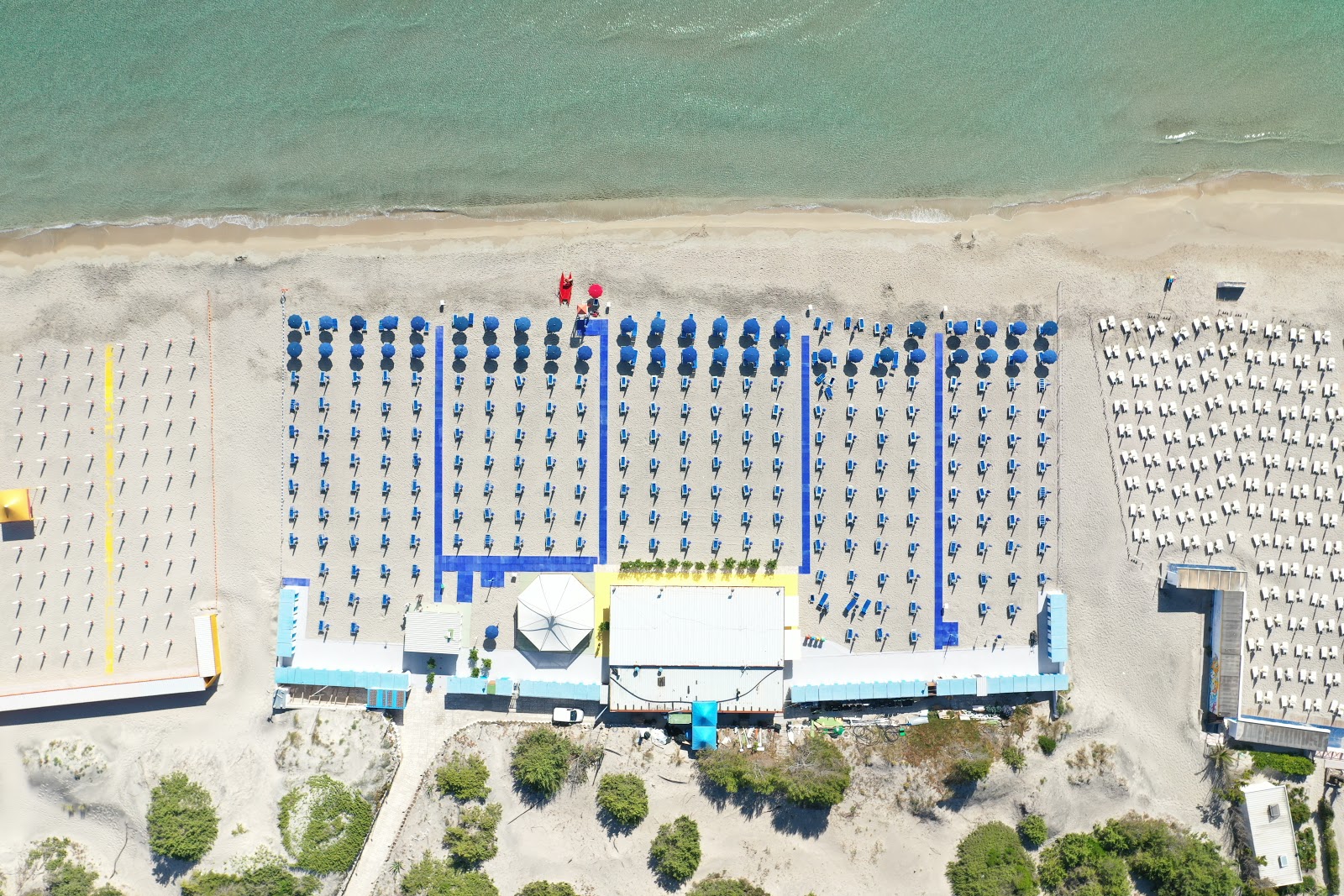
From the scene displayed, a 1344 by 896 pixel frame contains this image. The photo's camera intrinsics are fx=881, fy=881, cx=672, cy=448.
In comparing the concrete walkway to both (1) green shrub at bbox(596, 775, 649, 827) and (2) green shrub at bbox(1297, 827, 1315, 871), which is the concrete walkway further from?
(2) green shrub at bbox(1297, 827, 1315, 871)

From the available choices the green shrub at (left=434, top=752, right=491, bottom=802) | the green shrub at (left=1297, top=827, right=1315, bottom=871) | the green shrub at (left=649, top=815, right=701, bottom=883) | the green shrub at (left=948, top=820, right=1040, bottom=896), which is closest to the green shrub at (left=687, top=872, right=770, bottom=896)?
the green shrub at (left=649, top=815, right=701, bottom=883)

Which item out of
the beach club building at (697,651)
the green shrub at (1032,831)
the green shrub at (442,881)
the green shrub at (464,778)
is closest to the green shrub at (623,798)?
the beach club building at (697,651)

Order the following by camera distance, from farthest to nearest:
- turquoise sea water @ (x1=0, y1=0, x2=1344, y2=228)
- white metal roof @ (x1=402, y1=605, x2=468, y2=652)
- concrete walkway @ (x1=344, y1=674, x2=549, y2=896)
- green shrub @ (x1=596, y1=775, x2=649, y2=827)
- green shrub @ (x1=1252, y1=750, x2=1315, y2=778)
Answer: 1. turquoise sea water @ (x1=0, y1=0, x2=1344, y2=228)
2. green shrub @ (x1=1252, y1=750, x2=1315, y2=778)
3. concrete walkway @ (x1=344, y1=674, x2=549, y2=896)
4. white metal roof @ (x1=402, y1=605, x2=468, y2=652)
5. green shrub @ (x1=596, y1=775, x2=649, y2=827)

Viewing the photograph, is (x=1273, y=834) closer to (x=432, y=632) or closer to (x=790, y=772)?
(x=790, y=772)

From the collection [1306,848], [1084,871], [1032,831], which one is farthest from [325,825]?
[1306,848]

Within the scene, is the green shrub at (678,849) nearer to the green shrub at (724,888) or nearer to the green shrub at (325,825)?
the green shrub at (724,888)

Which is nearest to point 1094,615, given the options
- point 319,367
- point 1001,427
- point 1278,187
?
point 1001,427

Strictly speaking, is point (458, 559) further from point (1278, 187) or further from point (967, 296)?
point (1278, 187)

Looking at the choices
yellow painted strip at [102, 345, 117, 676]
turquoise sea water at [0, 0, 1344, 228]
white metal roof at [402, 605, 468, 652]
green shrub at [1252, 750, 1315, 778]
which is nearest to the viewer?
white metal roof at [402, 605, 468, 652]

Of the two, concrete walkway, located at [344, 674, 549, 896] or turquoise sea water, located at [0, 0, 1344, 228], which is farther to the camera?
turquoise sea water, located at [0, 0, 1344, 228]
